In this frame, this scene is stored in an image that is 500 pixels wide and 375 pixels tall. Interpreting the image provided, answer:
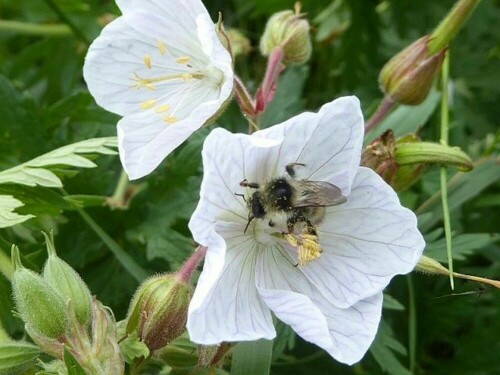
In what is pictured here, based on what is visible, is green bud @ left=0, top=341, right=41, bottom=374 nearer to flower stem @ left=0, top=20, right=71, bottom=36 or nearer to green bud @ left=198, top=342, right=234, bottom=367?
green bud @ left=198, top=342, right=234, bottom=367

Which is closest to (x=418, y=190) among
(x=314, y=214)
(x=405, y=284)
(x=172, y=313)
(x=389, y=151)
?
(x=405, y=284)

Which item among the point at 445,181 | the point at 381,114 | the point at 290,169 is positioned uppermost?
the point at 290,169

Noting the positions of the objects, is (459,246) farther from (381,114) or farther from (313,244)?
(313,244)

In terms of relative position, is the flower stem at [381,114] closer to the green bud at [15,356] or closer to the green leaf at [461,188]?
the green leaf at [461,188]

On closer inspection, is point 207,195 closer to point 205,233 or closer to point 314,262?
point 205,233

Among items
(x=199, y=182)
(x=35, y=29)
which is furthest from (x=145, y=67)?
(x=35, y=29)

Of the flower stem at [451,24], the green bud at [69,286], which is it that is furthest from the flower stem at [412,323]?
the green bud at [69,286]
